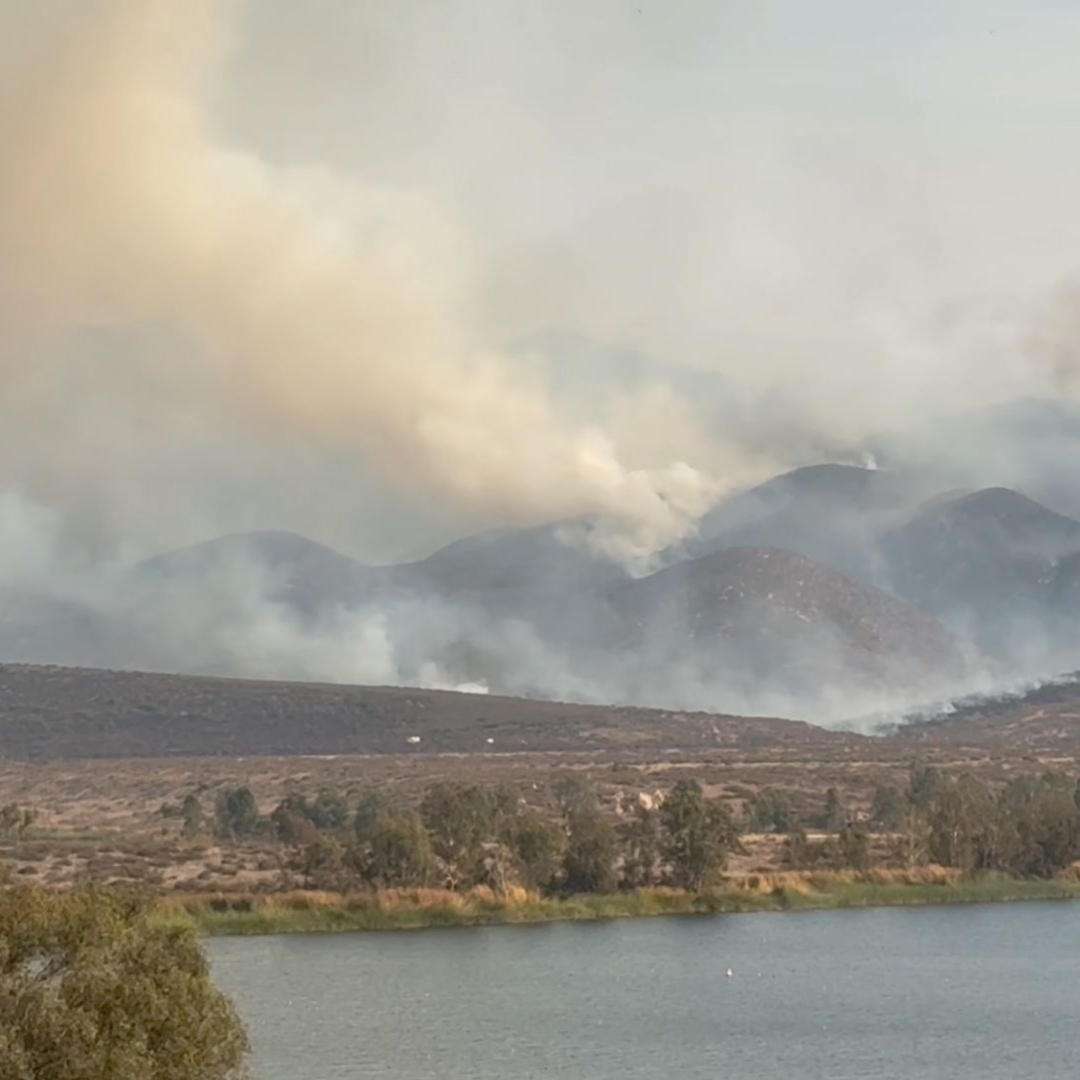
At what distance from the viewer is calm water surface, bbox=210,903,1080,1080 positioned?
5897cm

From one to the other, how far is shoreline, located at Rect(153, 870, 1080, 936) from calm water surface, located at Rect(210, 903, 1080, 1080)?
61.3 inches

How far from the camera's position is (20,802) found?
16325 centimetres

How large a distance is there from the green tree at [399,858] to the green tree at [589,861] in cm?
732

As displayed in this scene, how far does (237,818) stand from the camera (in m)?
129

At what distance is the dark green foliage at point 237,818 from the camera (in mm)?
127000

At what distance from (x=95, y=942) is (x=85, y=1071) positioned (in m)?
2.51

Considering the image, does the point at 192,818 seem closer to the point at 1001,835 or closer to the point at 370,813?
the point at 370,813

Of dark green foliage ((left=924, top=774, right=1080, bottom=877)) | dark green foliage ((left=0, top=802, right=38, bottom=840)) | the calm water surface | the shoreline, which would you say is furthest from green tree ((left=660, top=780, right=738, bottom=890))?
dark green foliage ((left=0, top=802, right=38, bottom=840))

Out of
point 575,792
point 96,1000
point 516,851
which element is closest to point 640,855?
point 516,851

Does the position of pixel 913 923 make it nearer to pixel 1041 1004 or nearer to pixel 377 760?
pixel 1041 1004

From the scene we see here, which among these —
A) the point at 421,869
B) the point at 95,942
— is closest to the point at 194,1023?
the point at 95,942

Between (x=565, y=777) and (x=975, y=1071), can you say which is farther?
(x=565, y=777)

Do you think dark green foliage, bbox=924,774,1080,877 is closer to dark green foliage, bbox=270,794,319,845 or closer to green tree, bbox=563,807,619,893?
green tree, bbox=563,807,619,893

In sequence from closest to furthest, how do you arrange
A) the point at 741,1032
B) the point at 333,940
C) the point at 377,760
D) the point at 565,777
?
the point at 741,1032
the point at 333,940
the point at 565,777
the point at 377,760
